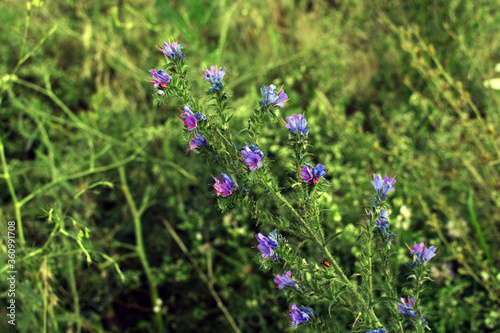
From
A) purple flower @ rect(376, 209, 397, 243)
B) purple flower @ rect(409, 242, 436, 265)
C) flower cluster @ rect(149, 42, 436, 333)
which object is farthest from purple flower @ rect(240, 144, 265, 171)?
purple flower @ rect(409, 242, 436, 265)

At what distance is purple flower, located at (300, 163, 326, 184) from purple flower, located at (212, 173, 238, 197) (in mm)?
165

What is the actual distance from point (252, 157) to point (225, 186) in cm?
10

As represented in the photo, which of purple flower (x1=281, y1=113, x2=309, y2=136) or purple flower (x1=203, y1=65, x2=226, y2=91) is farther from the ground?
purple flower (x1=203, y1=65, x2=226, y2=91)

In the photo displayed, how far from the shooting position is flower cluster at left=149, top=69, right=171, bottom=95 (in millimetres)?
873

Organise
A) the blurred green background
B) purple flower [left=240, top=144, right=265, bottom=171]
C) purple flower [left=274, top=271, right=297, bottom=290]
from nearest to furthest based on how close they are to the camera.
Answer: purple flower [left=240, top=144, right=265, bottom=171] → purple flower [left=274, top=271, right=297, bottom=290] → the blurred green background

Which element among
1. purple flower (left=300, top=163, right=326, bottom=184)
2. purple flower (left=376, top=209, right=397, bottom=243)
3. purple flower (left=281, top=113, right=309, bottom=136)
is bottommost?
purple flower (left=376, top=209, right=397, bottom=243)

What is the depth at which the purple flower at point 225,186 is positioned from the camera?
91 centimetres

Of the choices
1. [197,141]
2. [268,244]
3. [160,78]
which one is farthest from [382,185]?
[160,78]

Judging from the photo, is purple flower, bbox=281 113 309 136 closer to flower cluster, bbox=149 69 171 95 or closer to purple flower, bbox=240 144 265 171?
purple flower, bbox=240 144 265 171

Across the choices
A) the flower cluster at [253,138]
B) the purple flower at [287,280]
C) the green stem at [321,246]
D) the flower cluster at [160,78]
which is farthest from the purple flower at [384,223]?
the flower cluster at [160,78]

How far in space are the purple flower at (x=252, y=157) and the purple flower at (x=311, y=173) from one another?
12cm

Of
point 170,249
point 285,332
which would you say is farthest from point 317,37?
point 285,332

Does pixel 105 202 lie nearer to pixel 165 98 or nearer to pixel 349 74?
pixel 165 98

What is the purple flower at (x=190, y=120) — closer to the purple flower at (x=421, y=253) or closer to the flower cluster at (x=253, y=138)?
the flower cluster at (x=253, y=138)
